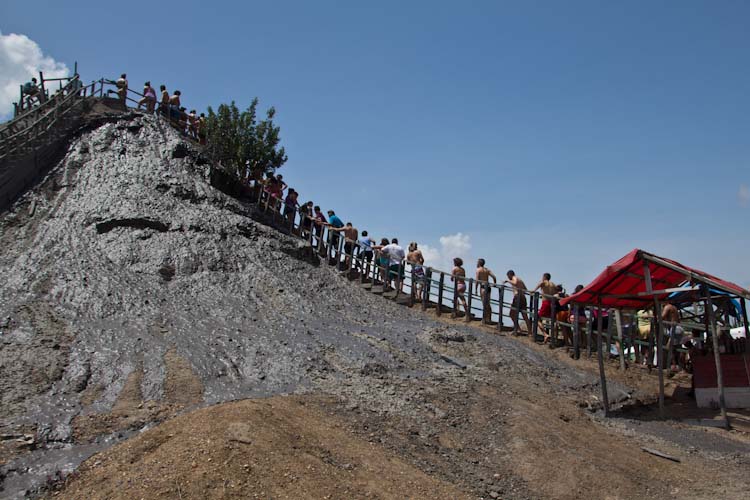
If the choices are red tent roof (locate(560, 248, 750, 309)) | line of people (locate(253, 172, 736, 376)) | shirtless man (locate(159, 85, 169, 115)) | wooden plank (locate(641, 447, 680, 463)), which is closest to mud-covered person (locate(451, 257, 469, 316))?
line of people (locate(253, 172, 736, 376))

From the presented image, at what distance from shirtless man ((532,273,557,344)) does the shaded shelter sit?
2.04 meters

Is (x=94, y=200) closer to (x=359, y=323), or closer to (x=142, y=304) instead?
(x=142, y=304)

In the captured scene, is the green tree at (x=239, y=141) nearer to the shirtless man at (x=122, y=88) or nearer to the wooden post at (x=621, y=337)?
the shirtless man at (x=122, y=88)

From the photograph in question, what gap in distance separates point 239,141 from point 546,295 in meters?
12.1

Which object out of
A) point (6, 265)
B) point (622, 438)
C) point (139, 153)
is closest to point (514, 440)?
point (622, 438)

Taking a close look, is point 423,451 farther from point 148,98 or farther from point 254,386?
point 148,98

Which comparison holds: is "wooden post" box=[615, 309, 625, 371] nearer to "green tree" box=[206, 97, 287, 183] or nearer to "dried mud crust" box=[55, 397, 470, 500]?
"dried mud crust" box=[55, 397, 470, 500]

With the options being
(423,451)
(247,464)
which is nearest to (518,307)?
(423,451)

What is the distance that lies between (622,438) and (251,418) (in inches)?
256

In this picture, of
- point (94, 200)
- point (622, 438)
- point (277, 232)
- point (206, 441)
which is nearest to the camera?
point (206, 441)

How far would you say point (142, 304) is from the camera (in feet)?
42.3

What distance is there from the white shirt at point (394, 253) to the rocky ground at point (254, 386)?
1.26 m

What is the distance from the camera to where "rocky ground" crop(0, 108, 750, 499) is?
290 inches

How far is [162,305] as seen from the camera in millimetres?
13086
